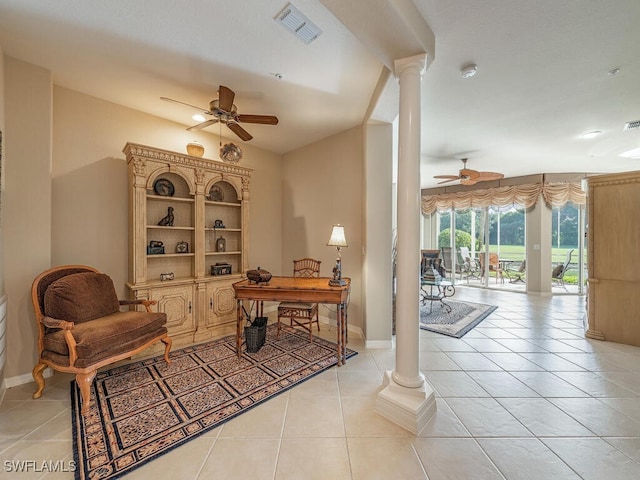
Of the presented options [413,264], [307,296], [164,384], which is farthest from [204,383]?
[413,264]

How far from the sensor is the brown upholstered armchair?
79.4 inches

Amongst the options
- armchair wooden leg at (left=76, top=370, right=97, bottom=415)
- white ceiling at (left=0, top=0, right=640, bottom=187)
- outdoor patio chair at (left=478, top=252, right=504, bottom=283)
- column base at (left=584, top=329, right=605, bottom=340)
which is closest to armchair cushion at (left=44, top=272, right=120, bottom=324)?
armchair wooden leg at (left=76, top=370, right=97, bottom=415)

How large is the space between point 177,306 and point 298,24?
3.20 m

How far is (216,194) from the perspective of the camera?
392cm

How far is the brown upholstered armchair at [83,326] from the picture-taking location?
2.02 metres

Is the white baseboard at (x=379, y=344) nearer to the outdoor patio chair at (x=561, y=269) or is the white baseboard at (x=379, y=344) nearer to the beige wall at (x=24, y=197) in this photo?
the beige wall at (x=24, y=197)

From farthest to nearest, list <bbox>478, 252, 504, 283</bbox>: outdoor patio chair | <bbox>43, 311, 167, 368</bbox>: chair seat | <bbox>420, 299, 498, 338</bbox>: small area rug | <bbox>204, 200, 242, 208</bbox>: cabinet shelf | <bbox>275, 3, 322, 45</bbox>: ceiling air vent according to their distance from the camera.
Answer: <bbox>478, 252, 504, 283</bbox>: outdoor patio chair → <bbox>420, 299, 498, 338</bbox>: small area rug → <bbox>204, 200, 242, 208</bbox>: cabinet shelf → <bbox>43, 311, 167, 368</bbox>: chair seat → <bbox>275, 3, 322, 45</bbox>: ceiling air vent

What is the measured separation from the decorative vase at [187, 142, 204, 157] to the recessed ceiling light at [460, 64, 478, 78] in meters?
3.17

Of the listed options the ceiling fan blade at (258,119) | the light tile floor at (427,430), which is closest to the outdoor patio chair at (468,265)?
the light tile floor at (427,430)

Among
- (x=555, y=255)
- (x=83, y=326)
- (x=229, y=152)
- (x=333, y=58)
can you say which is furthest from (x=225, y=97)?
(x=555, y=255)

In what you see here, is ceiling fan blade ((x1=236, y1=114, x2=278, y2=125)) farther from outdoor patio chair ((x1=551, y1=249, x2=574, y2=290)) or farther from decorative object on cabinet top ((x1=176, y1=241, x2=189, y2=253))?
outdoor patio chair ((x1=551, y1=249, x2=574, y2=290))

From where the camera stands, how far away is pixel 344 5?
158cm

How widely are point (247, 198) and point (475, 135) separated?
3721 millimetres

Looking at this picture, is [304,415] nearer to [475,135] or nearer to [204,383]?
[204,383]
